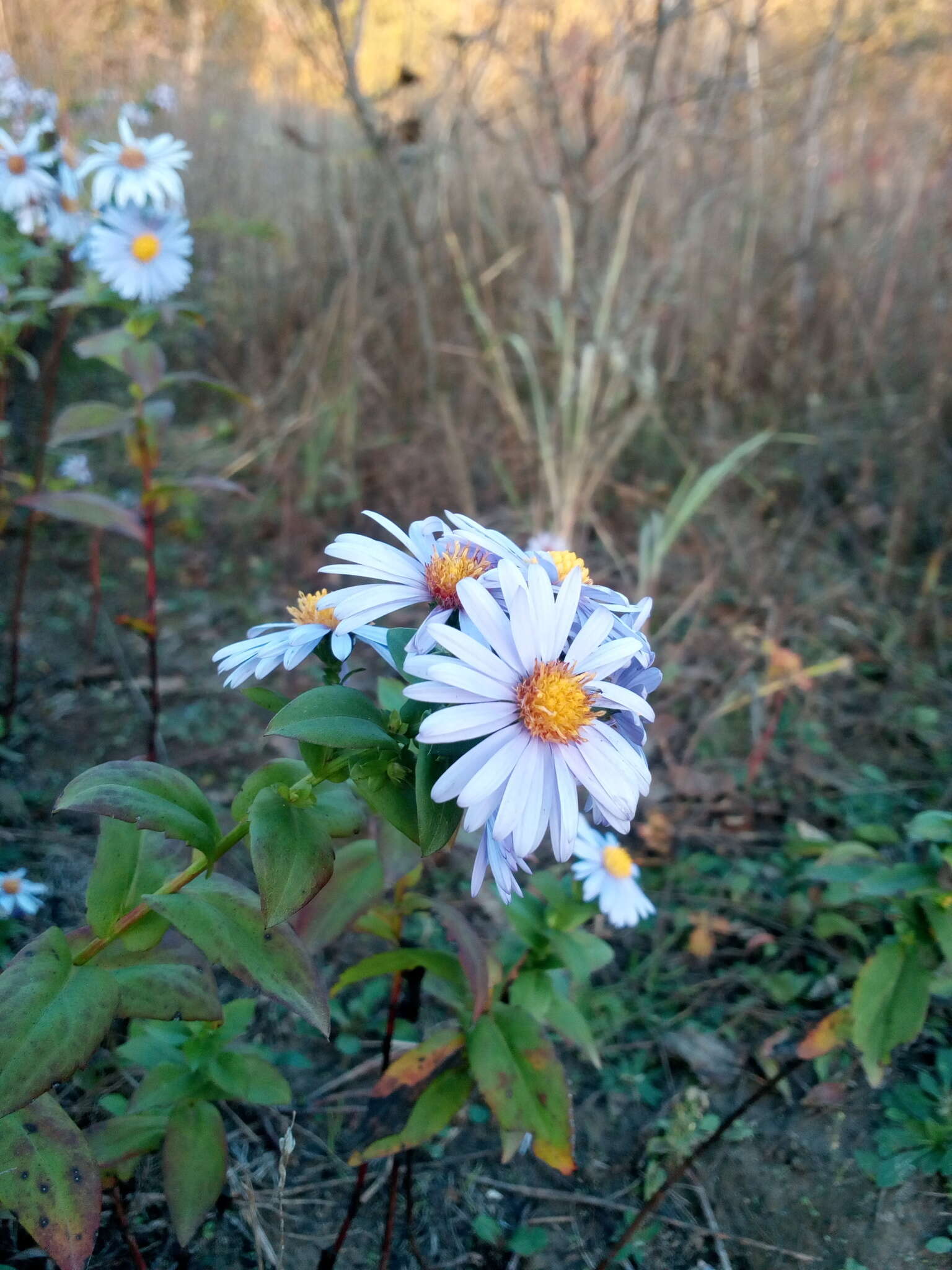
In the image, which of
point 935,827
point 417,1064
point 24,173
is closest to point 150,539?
point 24,173

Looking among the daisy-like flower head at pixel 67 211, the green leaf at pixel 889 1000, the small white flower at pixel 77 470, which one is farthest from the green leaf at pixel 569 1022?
the small white flower at pixel 77 470

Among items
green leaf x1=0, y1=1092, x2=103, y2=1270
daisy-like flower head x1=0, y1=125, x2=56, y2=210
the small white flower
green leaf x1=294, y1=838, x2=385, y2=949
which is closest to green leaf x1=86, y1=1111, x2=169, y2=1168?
green leaf x1=0, y1=1092, x2=103, y2=1270

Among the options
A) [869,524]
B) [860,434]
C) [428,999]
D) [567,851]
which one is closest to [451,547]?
[567,851]

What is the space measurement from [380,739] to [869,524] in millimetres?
2890

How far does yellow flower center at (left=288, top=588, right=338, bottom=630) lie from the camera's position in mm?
943

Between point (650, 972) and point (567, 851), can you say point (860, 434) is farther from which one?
point (567, 851)

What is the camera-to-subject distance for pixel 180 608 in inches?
117

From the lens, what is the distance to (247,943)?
905 mm

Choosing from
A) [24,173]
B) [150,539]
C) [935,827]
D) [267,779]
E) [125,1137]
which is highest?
[24,173]

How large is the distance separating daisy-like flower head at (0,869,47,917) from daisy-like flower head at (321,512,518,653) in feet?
3.45

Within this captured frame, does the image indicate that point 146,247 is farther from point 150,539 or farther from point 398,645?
point 398,645

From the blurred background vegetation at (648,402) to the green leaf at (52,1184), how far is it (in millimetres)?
736

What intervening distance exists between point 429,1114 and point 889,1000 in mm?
708

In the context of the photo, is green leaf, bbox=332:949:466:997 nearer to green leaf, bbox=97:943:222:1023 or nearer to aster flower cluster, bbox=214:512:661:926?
green leaf, bbox=97:943:222:1023
